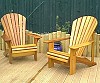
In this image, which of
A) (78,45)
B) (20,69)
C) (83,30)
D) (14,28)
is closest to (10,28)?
(14,28)

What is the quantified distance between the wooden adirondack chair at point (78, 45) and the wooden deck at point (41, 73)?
18cm

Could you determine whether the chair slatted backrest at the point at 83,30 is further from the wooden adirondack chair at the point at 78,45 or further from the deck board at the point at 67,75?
the deck board at the point at 67,75

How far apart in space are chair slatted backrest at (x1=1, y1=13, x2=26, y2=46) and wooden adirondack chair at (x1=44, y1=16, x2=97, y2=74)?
1.20 m

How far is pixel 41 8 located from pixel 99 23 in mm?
1725

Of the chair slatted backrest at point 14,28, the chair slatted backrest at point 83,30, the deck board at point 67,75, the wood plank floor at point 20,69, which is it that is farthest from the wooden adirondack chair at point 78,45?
the chair slatted backrest at point 14,28

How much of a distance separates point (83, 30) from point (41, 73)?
1413 mm

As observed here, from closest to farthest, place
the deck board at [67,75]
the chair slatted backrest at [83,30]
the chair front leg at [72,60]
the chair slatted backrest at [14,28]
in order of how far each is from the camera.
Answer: the deck board at [67,75], the chair front leg at [72,60], the chair slatted backrest at [83,30], the chair slatted backrest at [14,28]

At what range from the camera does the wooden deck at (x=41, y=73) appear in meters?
4.29

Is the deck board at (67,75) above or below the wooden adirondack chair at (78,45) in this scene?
below

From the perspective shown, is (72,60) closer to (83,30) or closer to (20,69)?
(83,30)

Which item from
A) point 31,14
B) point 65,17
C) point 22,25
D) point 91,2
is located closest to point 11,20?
point 22,25

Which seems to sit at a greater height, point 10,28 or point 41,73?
point 10,28

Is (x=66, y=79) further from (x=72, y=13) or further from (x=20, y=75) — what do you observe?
(x=72, y=13)

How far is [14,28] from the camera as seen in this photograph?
592 cm
